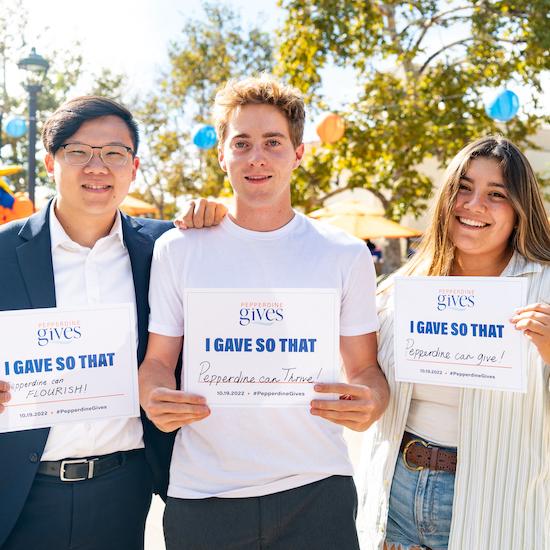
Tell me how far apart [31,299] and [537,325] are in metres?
1.69

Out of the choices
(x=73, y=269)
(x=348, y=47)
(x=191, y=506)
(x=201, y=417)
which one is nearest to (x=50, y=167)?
(x=73, y=269)

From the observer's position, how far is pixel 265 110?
2275 mm

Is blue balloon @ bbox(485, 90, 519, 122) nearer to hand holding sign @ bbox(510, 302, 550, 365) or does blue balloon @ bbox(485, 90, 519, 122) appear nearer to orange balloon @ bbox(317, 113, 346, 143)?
orange balloon @ bbox(317, 113, 346, 143)

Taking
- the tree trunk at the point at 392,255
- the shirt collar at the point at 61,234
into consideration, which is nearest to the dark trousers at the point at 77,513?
the shirt collar at the point at 61,234

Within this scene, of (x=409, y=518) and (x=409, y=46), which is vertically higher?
(x=409, y=46)

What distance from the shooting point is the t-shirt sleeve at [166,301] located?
2150mm

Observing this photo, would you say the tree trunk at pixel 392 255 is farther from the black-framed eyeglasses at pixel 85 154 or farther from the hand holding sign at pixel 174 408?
the hand holding sign at pixel 174 408

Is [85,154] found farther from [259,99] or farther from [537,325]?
[537,325]

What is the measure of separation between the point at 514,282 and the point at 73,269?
1547 mm

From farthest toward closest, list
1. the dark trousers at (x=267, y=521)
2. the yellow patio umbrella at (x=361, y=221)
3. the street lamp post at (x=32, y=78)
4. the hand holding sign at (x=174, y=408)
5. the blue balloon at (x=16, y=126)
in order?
the yellow patio umbrella at (x=361, y=221) < the blue balloon at (x=16, y=126) < the street lamp post at (x=32, y=78) < the dark trousers at (x=267, y=521) < the hand holding sign at (x=174, y=408)

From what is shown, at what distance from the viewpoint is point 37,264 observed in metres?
2.29

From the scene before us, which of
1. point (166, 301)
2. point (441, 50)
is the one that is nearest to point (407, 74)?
point (441, 50)

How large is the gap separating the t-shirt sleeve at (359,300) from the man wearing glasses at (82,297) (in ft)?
1.72

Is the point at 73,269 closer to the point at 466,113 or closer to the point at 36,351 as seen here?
the point at 36,351
